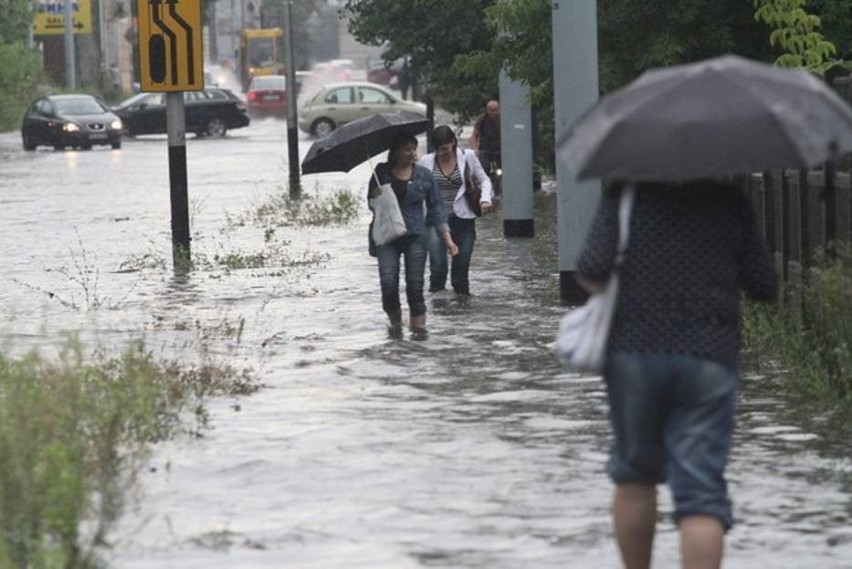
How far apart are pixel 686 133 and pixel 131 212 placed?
2450cm

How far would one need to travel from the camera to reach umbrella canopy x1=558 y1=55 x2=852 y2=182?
6246mm

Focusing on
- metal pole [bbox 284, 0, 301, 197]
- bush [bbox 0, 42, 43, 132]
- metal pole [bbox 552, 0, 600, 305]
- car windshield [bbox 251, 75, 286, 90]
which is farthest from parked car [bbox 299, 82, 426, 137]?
metal pole [bbox 552, 0, 600, 305]

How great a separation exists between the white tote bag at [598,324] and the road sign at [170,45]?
14.2 metres

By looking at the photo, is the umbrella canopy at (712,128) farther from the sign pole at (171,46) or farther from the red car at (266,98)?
the red car at (266,98)

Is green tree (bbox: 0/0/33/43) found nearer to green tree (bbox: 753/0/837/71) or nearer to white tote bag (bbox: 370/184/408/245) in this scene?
green tree (bbox: 753/0/837/71)

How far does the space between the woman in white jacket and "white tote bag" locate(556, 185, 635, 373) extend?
34.8ft

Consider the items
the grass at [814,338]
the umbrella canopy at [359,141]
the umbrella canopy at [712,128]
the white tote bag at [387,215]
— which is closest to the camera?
the umbrella canopy at [712,128]

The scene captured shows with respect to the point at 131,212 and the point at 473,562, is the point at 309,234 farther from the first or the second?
the point at 473,562

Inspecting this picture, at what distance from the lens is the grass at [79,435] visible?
6957 mm

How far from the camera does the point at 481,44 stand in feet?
102

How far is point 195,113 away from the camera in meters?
60.9

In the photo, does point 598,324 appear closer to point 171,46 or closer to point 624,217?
point 624,217

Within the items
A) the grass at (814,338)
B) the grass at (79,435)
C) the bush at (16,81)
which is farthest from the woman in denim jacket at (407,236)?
the bush at (16,81)

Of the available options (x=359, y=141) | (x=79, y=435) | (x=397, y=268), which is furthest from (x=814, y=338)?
(x=359, y=141)
